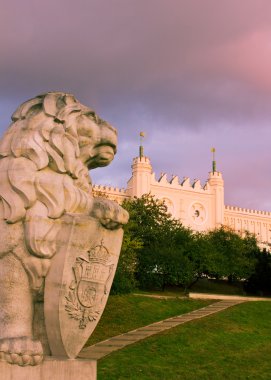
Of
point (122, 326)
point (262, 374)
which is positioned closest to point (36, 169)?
point (262, 374)

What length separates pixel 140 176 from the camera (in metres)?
62.5

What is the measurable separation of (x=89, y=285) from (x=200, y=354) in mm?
9375

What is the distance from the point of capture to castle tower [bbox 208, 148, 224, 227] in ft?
226

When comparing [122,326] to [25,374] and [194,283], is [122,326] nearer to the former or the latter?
[25,374]

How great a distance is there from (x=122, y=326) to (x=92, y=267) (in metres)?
13.5

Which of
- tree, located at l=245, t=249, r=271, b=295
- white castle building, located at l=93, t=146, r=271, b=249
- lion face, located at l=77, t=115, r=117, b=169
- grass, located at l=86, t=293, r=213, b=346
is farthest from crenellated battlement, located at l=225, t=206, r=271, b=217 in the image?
lion face, located at l=77, t=115, r=117, b=169

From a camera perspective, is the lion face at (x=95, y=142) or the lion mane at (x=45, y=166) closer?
the lion mane at (x=45, y=166)

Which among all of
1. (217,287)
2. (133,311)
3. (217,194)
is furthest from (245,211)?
(133,311)

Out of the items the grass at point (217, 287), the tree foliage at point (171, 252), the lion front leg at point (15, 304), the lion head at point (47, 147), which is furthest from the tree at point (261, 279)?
the lion front leg at point (15, 304)

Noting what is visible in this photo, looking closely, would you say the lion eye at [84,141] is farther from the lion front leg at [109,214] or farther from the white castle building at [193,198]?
the white castle building at [193,198]

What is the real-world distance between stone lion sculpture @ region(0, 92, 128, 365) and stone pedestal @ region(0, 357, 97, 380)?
6 cm

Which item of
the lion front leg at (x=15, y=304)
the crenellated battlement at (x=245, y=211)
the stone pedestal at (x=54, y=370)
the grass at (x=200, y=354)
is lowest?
the grass at (x=200, y=354)

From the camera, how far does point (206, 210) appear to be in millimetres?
69062

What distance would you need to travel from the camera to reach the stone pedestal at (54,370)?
12.7ft
